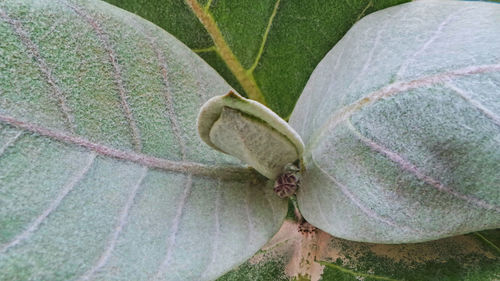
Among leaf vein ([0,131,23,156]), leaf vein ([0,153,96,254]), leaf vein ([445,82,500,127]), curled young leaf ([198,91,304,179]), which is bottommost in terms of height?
leaf vein ([0,153,96,254])

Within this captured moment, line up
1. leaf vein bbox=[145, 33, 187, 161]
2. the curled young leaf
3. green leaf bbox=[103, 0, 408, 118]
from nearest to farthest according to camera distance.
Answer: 1. the curled young leaf
2. leaf vein bbox=[145, 33, 187, 161]
3. green leaf bbox=[103, 0, 408, 118]

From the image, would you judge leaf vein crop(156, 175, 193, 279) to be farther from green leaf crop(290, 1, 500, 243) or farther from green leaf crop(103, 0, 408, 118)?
green leaf crop(103, 0, 408, 118)

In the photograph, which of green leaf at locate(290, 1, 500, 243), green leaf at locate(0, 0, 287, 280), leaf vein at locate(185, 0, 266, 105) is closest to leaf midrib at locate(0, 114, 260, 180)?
green leaf at locate(0, 0, 287, 280)

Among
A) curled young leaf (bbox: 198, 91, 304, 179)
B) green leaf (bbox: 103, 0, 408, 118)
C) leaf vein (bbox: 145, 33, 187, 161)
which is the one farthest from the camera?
green leaf (bbox: 103, 0, 408, 118)

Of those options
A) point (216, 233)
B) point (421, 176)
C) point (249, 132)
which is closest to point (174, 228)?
point (216, 233)

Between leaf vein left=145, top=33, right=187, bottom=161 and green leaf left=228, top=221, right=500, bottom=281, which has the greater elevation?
leaf vein left=145, top=33, right=187, bottom=161

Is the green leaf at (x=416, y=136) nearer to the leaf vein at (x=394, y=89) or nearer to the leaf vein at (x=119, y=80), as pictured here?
the leaf vein at (x=394, y=89)
